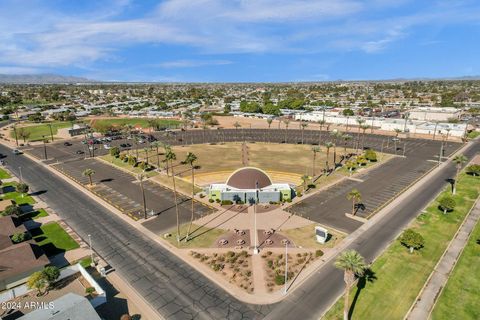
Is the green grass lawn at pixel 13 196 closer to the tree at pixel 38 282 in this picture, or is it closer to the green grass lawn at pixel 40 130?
the tree at pixel 38 282

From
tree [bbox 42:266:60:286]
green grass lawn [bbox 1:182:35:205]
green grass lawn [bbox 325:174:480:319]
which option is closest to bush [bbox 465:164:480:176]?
green grass lawn [bbox 325:174:480:319]

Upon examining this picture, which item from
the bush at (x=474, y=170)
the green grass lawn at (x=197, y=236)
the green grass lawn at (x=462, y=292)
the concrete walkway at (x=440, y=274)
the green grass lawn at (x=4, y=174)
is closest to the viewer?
the green grass lawn at (x=462, y=292)

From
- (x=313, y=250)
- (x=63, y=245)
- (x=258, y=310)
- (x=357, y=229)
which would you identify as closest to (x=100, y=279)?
(x=63, y=245)

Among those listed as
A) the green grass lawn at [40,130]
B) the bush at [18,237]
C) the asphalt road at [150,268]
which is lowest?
the asphalt road at [150,268]

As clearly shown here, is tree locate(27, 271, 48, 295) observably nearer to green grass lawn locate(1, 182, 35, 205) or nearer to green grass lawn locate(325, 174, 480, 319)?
green grass lawn locate(325, 174, 480, 319)

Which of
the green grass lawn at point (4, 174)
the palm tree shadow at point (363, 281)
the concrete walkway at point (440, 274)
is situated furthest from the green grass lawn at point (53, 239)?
the concrete walkway at point (440, 274)
